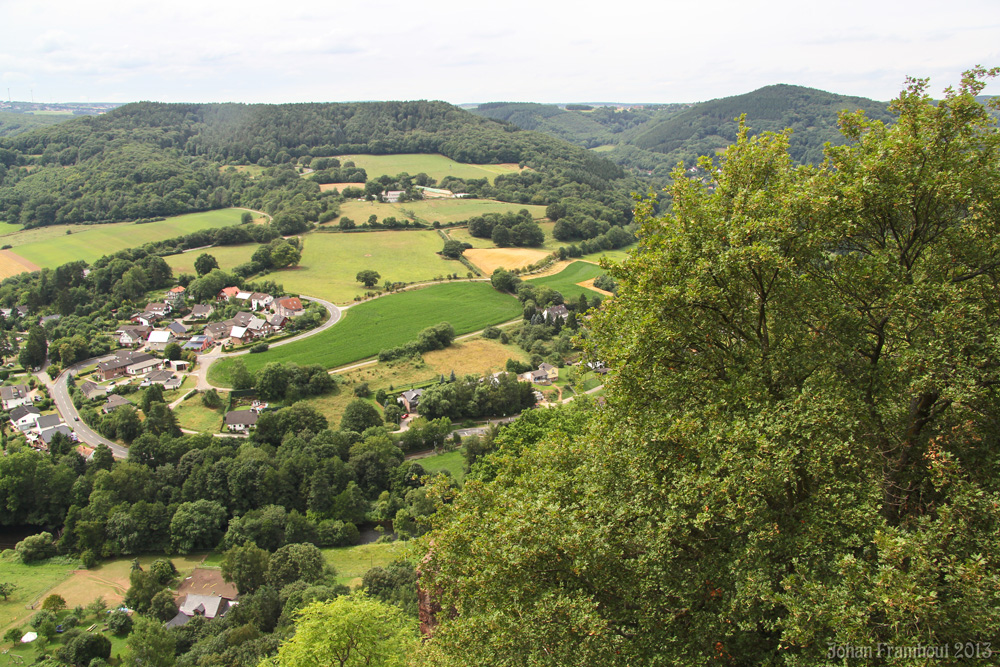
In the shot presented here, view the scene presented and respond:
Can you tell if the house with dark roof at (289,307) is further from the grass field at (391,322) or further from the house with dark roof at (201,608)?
the house with dark roof at (201,608)

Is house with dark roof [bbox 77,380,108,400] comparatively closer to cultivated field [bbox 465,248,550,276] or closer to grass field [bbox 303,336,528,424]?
grass field [bbox 303,336,528,424]

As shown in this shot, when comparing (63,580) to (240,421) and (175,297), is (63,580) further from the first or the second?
(175,297)

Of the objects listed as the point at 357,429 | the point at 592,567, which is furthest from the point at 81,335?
the point at 592,567

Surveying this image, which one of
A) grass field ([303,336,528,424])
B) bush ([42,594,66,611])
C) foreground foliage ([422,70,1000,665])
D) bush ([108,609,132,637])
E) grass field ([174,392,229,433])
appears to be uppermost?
foreground foliage ([422,70,1000,665])

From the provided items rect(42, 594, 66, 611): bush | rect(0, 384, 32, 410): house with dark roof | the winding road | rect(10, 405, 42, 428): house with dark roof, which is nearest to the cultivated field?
the winding road

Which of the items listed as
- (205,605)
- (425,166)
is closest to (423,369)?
(205,605)
